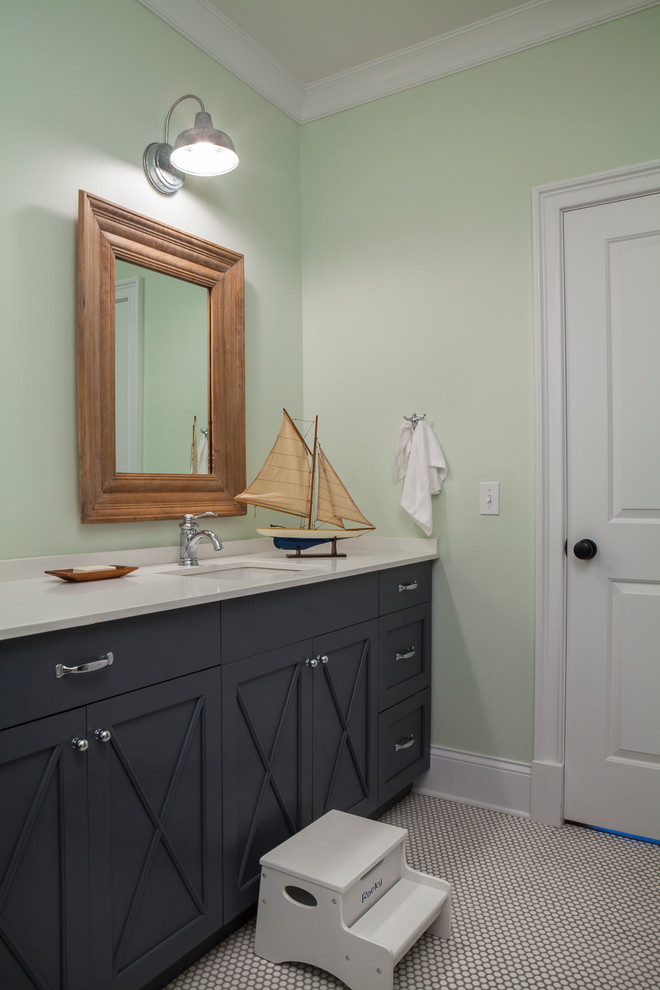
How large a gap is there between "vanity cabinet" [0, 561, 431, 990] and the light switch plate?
1.96 ft

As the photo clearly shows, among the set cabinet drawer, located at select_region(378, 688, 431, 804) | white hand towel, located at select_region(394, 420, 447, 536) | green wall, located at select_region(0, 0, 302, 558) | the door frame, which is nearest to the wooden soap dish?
green wall, located at select_region(0, 0, 302, 558)

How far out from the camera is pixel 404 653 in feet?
7.82

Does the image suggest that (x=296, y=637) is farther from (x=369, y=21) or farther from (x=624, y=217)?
(x=369, y=21)

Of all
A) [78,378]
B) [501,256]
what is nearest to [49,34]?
[78,378]

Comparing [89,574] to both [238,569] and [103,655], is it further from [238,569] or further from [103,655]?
[238,569]

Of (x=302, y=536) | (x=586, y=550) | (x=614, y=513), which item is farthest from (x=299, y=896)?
(x=614, y=513)

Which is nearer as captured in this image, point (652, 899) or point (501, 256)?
point (652, 899)

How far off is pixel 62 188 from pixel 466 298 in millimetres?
1391

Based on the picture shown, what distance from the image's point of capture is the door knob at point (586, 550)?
228 cm

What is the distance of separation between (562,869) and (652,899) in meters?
0.25

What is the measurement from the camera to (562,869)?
2031 millimetres

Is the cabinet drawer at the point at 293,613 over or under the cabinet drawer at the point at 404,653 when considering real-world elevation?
over

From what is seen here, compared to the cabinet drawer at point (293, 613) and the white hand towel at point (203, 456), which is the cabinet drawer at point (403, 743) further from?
the white hand towel at point (203, 456)

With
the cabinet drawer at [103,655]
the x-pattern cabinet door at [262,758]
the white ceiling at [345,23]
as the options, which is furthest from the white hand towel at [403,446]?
the white ceiling at [345,23]
